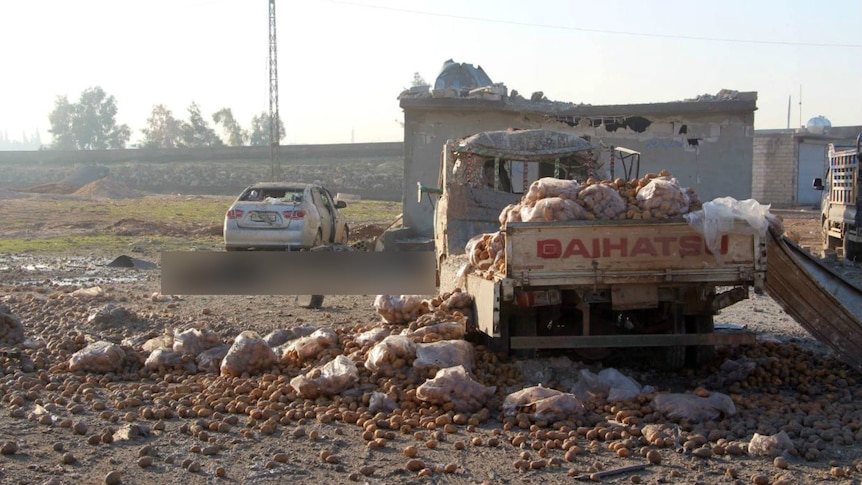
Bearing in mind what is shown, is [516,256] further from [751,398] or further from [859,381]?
[859,381]

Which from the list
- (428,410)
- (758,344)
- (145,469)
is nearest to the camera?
(145,469)

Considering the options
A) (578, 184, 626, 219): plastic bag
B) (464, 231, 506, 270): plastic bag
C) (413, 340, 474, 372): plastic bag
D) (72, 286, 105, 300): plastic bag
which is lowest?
(72, 286, 105, 300): plastic bag

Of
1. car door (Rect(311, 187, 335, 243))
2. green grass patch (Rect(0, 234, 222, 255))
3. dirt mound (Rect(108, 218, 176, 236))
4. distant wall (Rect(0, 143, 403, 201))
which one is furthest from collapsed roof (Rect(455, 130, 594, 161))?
distant wall (Rect(0, 143, 403, 201))

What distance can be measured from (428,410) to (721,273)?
2.35 m

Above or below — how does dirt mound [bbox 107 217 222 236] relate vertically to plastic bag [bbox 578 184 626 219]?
below

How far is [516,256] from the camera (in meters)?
6.67

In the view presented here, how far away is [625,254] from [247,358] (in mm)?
3143

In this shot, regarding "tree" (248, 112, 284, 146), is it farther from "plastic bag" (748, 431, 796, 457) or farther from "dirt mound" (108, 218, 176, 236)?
"plastic bag" (748, 431, 796, 457)

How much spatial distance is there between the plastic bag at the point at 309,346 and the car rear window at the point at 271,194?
7.92m

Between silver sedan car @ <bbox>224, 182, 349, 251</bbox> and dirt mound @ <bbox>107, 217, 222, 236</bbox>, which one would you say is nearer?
silver sedan car @ <bbox>224, 182, 349, 251</bbox>

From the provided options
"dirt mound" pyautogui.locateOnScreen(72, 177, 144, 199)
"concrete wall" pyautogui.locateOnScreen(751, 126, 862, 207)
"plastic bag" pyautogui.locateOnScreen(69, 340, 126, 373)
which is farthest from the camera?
"dirt mound" pyautogui.locateOnScreen(72, 177, 144, 199)

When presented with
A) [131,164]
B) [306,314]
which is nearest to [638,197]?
[306,314]

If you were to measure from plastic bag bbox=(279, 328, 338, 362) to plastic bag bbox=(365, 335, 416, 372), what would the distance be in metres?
0.66

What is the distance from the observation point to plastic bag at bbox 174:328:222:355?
800 centimetres
